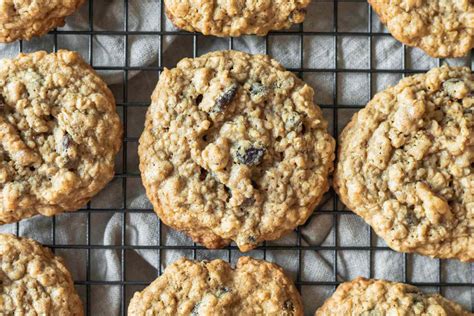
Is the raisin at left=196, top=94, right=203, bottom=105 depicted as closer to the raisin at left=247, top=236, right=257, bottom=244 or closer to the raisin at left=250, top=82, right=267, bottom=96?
the raisin at left=250, top=82, right=267, bottom=96

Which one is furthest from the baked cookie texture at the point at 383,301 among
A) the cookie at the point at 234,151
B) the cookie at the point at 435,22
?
the cookie at the point at 435,22

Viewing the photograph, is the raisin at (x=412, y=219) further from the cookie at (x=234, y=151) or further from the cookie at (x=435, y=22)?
the cookie at (x=435, y=22)

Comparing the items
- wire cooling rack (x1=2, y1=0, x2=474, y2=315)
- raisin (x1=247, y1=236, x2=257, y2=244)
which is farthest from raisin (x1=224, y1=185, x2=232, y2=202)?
wire cooling rack (x1=2, y1=0, x2=474, y2=315)

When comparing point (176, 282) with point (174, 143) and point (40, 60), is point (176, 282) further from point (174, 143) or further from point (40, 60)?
point (40, 60)

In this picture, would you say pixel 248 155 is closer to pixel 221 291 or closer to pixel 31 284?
pixel 221 291

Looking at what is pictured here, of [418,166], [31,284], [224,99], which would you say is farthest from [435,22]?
[31,284]

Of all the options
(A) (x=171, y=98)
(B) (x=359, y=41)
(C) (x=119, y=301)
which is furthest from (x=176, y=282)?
(B) (x=359, y=41)

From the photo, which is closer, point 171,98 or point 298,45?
point 171,98
